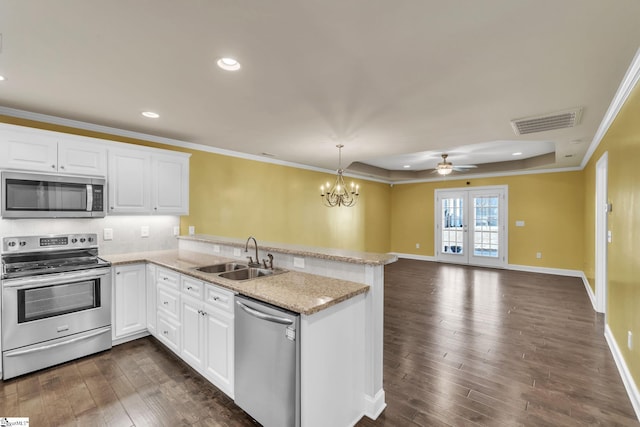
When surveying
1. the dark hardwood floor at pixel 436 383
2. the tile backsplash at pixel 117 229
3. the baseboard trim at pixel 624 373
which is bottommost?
the dark hardwood floor at pixel 436 383

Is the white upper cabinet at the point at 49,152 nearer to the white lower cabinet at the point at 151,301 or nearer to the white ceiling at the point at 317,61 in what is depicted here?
the white ceiling at the point at 317,61

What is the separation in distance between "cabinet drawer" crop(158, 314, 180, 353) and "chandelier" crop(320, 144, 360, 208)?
306 centimetres

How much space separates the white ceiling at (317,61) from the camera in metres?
1.56

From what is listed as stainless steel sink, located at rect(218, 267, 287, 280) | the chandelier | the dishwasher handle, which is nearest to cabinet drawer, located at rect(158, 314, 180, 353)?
stainless steel sink, located at rect(218, 267, 287, 280)

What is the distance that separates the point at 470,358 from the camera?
9.54ft

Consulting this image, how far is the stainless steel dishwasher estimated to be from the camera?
1.70 m

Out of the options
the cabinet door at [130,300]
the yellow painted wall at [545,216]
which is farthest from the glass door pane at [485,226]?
the cabinet door at [130,300]

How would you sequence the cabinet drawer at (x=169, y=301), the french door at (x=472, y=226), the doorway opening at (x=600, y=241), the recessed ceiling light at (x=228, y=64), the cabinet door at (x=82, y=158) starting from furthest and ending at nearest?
the french door at (x=472, y=226) → the doorway opening at (x=600, y=241) → the cabinet door at (x=82, y=158) → the cabinet drawer at (x=169, y=301) → the recessed ceiling light at (x=228, y=64)

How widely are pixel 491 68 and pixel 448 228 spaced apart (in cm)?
686

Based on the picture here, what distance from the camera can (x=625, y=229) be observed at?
2559 mm

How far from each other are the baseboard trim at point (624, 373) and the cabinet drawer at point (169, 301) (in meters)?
3.76

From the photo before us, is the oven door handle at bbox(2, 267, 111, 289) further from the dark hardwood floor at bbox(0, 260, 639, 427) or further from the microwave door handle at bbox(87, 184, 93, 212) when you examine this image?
the dark hardwood floor at bbox(0, 260, 639, 427)

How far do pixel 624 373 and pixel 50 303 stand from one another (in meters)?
5.21

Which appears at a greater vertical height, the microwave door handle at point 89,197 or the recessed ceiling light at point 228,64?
the recessed ceiling light at point 228,64
